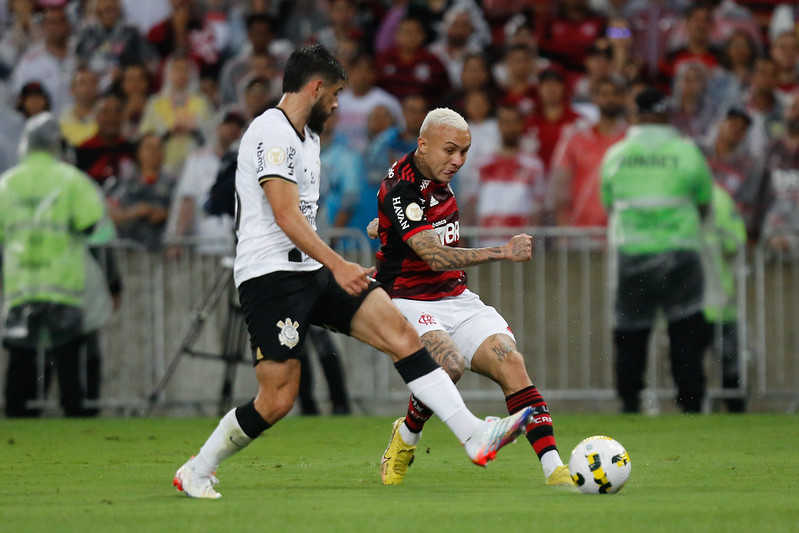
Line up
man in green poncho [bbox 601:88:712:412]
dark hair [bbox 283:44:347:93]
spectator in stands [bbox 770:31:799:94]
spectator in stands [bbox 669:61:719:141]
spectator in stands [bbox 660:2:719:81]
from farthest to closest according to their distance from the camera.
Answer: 1. spectator in stands [bbox 660:2:719:81]
2. spectator in stands [bbox 770:31:799:94]
3. spectator in stands [bbox 669:61:719:141]
4. man in green poncho [bbox 601:88:712:412]
5. dark hair [bbox 283:44:347:93]

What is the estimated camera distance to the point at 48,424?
12.8 meters

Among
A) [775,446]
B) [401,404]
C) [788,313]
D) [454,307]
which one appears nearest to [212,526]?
[454,307]

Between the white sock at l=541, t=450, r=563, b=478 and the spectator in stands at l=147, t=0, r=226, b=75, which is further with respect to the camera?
the spectator in stands at l=147, t=0, r=226, b=75

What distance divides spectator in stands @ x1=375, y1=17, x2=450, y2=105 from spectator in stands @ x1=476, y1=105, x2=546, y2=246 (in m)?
1.67

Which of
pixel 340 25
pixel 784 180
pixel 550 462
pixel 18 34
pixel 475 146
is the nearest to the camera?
pixel 550 462

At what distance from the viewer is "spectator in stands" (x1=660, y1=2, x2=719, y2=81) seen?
1661cm

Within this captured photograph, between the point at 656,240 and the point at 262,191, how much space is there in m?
6.31

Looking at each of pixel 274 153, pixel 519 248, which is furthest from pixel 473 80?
pixel 274 153

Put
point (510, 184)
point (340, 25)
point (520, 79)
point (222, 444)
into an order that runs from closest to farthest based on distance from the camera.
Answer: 1. point (222, 444)
2. point (510, 184)
3. point (520, 79)
4. point (340, 25)

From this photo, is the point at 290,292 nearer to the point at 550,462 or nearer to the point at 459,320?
the point at 459,320

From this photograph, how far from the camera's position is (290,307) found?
7344 mm

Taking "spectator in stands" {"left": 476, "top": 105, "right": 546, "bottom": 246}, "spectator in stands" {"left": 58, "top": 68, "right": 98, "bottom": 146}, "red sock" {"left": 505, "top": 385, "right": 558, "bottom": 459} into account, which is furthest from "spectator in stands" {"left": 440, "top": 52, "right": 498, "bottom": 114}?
"red sock" {"left": 505, "top": 385, "right": 558, "bottom": 459}

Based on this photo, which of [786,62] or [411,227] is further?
[786,62]

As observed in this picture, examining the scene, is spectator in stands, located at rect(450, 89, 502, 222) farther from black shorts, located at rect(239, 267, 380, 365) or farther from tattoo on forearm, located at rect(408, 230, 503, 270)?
black shorts, located at rect(239, 267, 380, 365)
